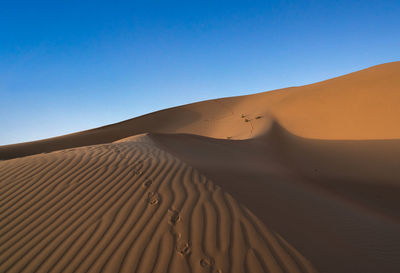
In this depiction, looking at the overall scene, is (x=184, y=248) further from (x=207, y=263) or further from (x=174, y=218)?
(x=174, y=218)

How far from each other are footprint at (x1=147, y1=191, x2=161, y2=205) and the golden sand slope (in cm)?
2

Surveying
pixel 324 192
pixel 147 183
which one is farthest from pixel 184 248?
pixel 324 192

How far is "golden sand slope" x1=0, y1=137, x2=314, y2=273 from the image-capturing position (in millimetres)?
2504

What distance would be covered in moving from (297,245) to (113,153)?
199 inches

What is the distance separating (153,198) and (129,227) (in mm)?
722

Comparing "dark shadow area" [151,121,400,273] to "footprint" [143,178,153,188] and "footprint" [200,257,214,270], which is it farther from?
"footprint" [143,178,153,188]

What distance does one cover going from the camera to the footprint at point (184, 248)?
2563 mm

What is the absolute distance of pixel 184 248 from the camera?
8.64 ft

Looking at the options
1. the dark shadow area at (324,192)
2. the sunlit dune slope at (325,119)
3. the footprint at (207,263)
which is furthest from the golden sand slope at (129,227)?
the sunlit dune slope at (325,119)

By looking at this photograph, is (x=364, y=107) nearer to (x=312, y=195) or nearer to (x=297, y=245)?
(x=312, y=195)

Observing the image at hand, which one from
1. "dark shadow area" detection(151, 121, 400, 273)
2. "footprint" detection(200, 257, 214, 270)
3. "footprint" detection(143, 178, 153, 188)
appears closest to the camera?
"footprint" detection(200, 257, 214, 270)

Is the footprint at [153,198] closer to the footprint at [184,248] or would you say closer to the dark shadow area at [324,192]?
the footprint at [184,248]

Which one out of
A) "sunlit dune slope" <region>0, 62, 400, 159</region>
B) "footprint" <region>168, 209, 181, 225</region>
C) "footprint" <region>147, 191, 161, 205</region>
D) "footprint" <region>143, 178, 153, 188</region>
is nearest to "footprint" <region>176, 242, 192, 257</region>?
"footprint" <region>168, 209, 181, 225</region>

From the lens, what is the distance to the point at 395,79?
15.2 meters
